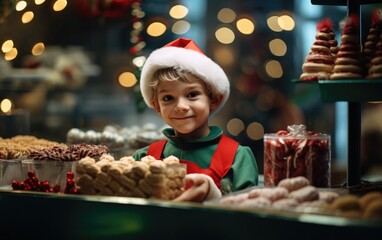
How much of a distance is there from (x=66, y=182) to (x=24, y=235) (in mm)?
269

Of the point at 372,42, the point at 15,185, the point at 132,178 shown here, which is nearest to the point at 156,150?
the point at 132,178

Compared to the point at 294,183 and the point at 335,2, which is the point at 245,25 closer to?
the point at 335,2

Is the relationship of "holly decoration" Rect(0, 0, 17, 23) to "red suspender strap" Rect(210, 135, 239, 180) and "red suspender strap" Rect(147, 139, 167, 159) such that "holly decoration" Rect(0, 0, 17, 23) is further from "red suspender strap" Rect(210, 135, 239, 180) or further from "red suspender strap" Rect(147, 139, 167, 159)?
"red suspender strap" Rect(210, 135, 239, 180)

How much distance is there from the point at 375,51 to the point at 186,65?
0.80m

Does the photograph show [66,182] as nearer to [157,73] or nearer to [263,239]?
[157,73]

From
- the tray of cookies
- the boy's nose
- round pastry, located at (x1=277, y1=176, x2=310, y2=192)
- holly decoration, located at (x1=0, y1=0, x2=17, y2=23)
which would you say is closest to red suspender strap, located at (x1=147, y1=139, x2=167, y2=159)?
the boy's nose

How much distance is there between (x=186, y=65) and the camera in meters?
2.86

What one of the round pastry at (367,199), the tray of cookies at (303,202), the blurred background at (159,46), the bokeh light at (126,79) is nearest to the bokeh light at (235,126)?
the blurred background at (159,46)

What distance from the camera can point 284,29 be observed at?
5012mm

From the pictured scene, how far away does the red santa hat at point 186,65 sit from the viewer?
288 cm

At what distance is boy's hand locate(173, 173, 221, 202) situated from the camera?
241 centimetres

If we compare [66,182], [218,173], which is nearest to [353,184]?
[218,173]

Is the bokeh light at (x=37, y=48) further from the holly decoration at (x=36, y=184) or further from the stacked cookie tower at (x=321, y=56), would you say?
the stacked cookie tower at (x=321, y=56)

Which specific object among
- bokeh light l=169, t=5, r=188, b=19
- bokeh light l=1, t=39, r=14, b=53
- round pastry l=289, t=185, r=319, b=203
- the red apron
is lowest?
round pastry l=289, t=185, r=319, b=203
